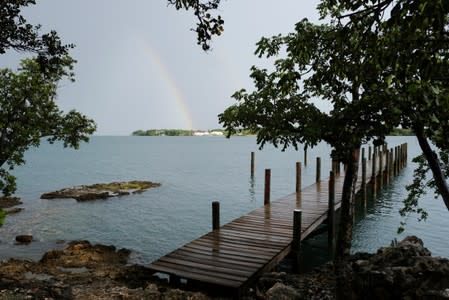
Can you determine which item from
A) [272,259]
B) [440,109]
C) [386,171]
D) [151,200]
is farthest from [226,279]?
[386,171]

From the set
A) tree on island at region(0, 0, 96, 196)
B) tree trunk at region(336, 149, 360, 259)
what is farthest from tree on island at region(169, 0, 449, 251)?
tree on island at region(0, 0, 96, 196)

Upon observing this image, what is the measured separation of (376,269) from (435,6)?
6253 mm

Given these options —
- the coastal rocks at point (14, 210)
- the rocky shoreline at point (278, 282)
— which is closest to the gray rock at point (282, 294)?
the rocky shoreline at point (278, 282)

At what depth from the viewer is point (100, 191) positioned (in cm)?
3219

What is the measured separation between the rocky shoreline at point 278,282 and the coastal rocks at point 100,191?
1711 centimetres

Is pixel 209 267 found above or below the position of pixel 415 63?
below

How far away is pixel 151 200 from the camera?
28438mm

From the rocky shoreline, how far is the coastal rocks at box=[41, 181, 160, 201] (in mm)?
17107

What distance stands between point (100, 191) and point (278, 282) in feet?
85.2

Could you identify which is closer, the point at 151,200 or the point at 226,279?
the point at 226,279

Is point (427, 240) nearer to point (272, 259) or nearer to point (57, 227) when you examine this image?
point (272, 259)

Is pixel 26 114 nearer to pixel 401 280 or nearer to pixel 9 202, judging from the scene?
pixel 401 280

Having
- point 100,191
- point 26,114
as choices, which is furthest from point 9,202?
point 26,114

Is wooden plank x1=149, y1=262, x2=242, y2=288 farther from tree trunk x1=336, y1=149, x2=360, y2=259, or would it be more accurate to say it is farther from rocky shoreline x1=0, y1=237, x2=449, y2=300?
tree trunk x1=336, y1=149, x2=360, y2=259
